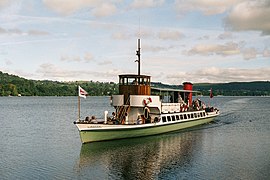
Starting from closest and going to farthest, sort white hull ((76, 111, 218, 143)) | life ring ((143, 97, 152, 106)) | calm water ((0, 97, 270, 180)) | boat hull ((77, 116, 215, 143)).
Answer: calm water ((0, 97, 270, 180)), white hull ((76, 111, 218, 143)), boat hull ((77, 116, 215, 143)), life ring ((143, 97, 152, 106))

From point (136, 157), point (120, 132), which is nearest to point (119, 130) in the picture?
point (120, 132)

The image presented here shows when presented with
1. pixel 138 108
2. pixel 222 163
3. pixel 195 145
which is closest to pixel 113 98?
pixel 138 108

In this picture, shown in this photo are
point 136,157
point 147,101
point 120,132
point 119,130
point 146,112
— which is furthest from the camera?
point 146,112

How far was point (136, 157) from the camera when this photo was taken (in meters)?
36.7

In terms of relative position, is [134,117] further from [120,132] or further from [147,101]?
[120,132]

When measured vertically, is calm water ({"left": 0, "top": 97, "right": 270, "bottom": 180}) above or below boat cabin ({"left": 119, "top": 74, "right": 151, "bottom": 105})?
below

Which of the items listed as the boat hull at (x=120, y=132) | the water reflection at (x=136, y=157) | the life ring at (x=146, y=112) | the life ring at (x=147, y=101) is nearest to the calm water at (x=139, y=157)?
the water reflection at (x=136, y=157)

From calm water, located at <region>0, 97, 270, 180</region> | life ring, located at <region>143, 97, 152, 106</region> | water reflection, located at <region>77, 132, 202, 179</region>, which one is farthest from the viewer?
life ring, located at <region>143, 97, 152, 106</region>

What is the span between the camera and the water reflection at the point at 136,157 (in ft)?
101

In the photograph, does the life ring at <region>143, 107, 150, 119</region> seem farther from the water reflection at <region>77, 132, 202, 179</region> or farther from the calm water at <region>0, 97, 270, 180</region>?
the calm water at <region>0, 97, 270, 180</region>

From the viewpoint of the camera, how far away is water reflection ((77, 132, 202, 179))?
30783 millimetres

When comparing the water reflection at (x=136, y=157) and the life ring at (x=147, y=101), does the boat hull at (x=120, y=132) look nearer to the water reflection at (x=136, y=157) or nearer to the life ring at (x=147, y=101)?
the water reflection at (x=136, y=157)

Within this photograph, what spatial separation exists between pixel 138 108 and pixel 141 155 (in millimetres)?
11881

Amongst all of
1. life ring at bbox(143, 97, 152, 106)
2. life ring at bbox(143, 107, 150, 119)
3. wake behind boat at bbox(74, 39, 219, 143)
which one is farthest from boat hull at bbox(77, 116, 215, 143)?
life ring at bbox(143, 97, 152, 106)
